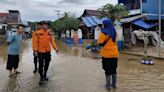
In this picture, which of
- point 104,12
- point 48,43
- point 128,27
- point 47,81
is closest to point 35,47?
point 48,43

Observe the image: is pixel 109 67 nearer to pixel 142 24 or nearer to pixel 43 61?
pixel 43 61

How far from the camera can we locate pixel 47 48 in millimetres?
10352

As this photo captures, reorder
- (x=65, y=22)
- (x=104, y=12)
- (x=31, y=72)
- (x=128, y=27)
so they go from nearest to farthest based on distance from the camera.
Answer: (x=31, y=72) < (x=104, y=12) < (x=128, y=27) < (x=65, y=22)

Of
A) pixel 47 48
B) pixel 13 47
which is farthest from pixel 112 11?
pixel 47 48

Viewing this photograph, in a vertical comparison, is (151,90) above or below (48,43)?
below

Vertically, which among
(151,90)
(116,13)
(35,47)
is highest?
(116,13)

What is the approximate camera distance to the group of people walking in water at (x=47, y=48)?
30.2ft

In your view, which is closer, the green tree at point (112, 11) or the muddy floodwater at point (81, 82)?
the muddy floodwater at point (81, 82)

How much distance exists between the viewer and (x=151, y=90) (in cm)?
912

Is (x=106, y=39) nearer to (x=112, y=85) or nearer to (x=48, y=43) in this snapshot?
(x=112, y=85)

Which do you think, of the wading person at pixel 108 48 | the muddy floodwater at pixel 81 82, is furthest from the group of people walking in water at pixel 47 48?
the muddy floodwater at pixel 81 82

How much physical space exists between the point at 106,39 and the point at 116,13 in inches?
727

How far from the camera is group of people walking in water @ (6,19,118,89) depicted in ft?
30.2

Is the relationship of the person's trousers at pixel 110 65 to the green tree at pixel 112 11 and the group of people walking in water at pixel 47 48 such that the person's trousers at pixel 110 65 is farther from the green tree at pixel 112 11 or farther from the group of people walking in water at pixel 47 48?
the green tree at pixel 112 11
